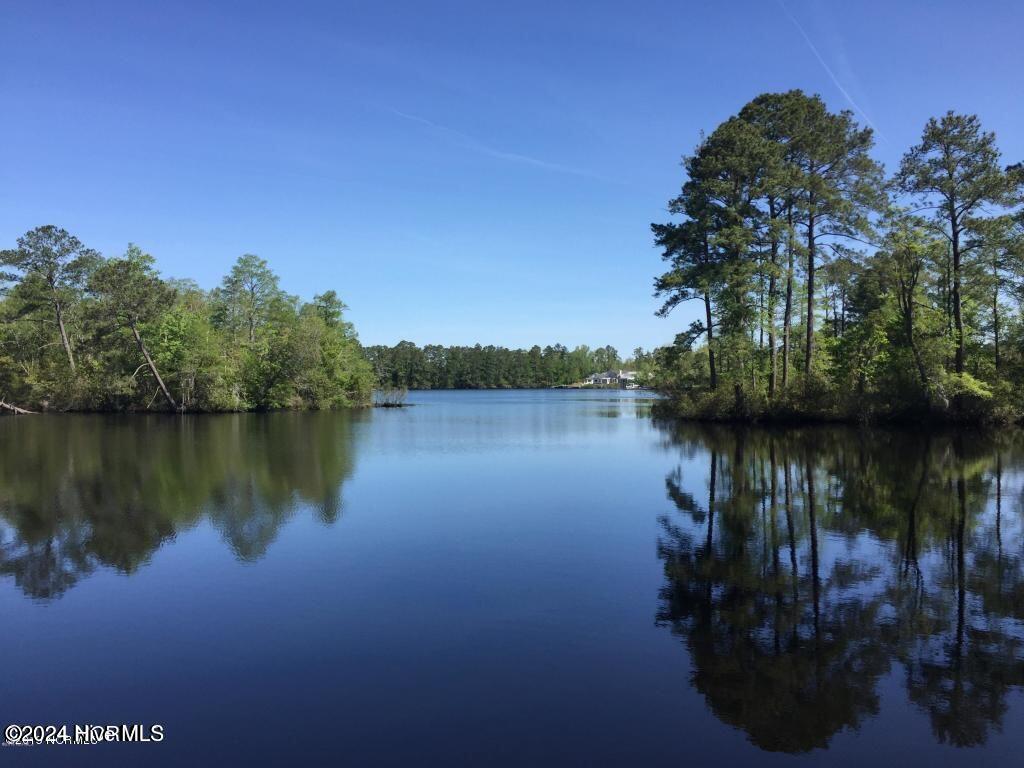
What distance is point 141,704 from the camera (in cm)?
575

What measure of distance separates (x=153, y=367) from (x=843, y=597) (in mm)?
49637

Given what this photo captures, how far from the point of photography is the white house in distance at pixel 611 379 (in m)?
163

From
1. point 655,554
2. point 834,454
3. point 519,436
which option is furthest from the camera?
point 519,436

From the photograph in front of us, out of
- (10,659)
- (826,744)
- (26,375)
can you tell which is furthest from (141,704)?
(26,375)

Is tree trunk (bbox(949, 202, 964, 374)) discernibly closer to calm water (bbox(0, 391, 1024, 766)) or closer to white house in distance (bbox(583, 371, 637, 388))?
calm water (bbox(0, 391, 1024, 766))

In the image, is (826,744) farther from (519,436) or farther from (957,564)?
(519,436)

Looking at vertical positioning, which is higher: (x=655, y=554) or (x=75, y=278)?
(x=75, y=278)

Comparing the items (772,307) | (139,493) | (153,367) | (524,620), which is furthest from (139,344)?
(524,620)

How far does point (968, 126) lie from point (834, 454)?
16.3m

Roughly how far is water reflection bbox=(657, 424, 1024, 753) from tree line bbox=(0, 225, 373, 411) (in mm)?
42853

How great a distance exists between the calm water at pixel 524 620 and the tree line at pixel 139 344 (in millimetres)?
34783

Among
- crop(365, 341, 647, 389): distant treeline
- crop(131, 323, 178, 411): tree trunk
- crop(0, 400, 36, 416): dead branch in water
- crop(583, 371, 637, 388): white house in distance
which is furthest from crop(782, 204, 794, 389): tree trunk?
crop(583, 371, 637, 388): white house in distance

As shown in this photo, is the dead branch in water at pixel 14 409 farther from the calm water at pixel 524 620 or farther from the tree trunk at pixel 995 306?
the tree trunk at pixel 995 306

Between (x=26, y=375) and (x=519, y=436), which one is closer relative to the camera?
(x=519, y=436)
